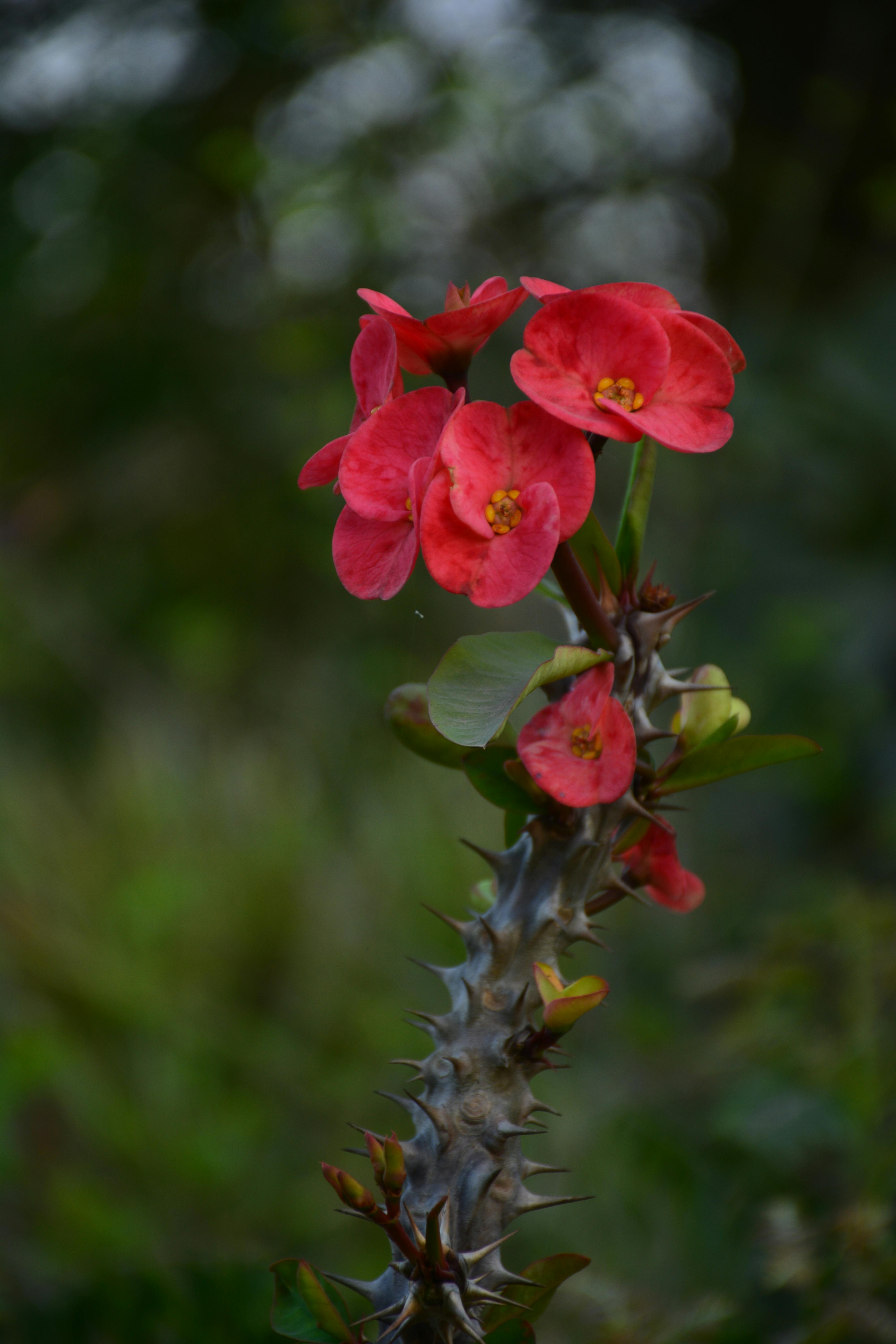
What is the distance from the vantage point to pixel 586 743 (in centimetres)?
34

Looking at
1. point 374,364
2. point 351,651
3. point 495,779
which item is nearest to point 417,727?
point 495,779

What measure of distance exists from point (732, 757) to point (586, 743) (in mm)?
70

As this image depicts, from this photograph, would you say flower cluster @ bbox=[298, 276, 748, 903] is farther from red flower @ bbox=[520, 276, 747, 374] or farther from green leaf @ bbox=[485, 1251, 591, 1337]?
green leaf @ bbox=[485, 1251, 591, 1337]

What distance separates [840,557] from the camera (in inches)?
90.7

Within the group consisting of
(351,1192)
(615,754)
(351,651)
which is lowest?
(351,651)

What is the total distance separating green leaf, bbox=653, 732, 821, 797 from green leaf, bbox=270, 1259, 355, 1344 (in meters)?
0.24

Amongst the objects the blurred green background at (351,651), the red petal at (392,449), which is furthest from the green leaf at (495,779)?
the blurred green background at (351,651)

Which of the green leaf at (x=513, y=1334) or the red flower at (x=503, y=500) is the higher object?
the red flower at (x=503, y=500)

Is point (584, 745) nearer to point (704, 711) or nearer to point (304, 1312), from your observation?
point (704, 711)

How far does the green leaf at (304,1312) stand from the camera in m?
0.36

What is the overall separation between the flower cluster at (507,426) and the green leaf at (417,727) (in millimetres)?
76

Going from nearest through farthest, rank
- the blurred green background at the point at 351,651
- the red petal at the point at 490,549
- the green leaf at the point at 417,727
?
→ the red petal at the point at 490,549 → the green leaf at the point at 417,727 → the blurred green background at the point at 351,651

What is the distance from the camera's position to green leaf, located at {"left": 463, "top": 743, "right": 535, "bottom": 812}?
379mm

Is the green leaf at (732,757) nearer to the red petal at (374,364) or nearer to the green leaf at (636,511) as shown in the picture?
the green leaf at (636,511)
